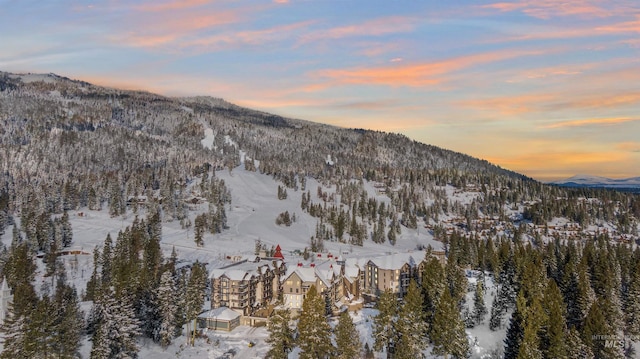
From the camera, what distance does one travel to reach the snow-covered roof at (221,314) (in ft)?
252

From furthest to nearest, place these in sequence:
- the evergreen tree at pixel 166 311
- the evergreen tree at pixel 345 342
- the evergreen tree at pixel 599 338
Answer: the evergreen tree at pixel 166 311 → the evergreen tree at pixel 599 338 → the evergreen tree at pixel 345 342

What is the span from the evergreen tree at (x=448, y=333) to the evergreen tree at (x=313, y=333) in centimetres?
1470

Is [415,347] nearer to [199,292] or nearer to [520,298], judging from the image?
[520,298]

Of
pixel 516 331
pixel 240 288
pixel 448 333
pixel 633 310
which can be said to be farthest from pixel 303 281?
pixel 633 310

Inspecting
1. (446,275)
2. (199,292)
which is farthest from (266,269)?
(446,275)

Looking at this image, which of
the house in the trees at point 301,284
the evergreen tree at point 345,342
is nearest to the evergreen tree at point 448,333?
the evergreen tree at point 345,342

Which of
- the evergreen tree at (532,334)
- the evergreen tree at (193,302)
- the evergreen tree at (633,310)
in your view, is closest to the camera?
the evergreen tree at (532,334)

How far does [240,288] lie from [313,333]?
100 feet

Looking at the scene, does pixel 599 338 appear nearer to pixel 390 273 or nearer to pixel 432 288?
pixel 432 288

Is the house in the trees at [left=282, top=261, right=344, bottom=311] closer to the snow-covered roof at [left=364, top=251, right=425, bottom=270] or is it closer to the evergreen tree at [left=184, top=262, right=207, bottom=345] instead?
the evergreen tree at [left=184, top=262, right=207, bottom=345]

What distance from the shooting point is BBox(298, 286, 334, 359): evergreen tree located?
178ft

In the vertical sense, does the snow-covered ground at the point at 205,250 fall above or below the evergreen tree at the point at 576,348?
below

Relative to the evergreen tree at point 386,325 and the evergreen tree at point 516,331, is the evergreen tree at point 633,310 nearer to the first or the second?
the evergreen tree at point 516,331

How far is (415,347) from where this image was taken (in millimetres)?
57531
